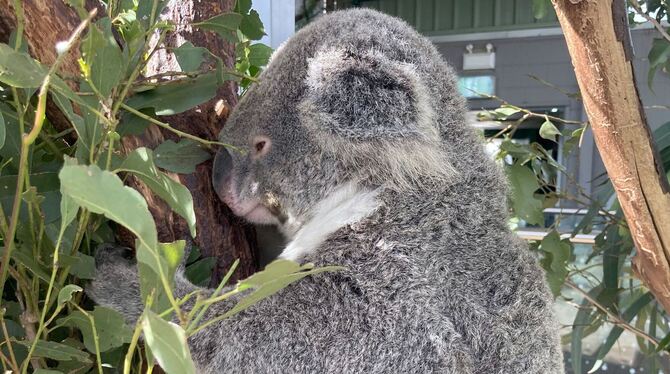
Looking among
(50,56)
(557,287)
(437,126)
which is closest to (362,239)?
(437,126)

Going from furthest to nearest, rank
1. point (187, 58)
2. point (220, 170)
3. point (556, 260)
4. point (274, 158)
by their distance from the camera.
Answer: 1. point (556, 260)
2. point (274, 158)
3. point (220, 170)
4. point (187, 58)

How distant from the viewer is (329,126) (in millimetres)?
1188

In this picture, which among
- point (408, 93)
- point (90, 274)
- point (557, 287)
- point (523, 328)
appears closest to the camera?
point (90, 274)

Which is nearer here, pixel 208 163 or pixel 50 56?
pixel 50 56

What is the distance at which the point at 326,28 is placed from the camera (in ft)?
4.45

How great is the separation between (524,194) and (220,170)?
961 mm

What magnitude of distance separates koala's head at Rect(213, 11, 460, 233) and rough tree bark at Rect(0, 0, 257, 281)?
36mm

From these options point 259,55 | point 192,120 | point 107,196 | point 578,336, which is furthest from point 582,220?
point 107,196

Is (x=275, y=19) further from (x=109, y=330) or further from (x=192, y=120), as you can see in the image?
(x=109, y=330)

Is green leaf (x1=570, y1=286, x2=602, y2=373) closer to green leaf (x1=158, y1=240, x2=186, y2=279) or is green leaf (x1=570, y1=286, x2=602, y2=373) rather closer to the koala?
the koala

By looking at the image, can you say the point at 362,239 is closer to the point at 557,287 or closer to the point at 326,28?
the point at 326,28

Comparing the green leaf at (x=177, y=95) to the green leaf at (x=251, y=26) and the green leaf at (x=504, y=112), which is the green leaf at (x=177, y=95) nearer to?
the green leaf at (x=251, y=26)

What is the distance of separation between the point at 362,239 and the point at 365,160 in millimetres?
167

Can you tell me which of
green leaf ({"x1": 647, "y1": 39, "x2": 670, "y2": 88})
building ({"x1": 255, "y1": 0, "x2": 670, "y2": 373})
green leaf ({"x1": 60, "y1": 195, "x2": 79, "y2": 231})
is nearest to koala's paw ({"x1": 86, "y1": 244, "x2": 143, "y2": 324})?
green leaf ({"x1": 60, "y1": 195, "x2": 79, "y2": 231})
